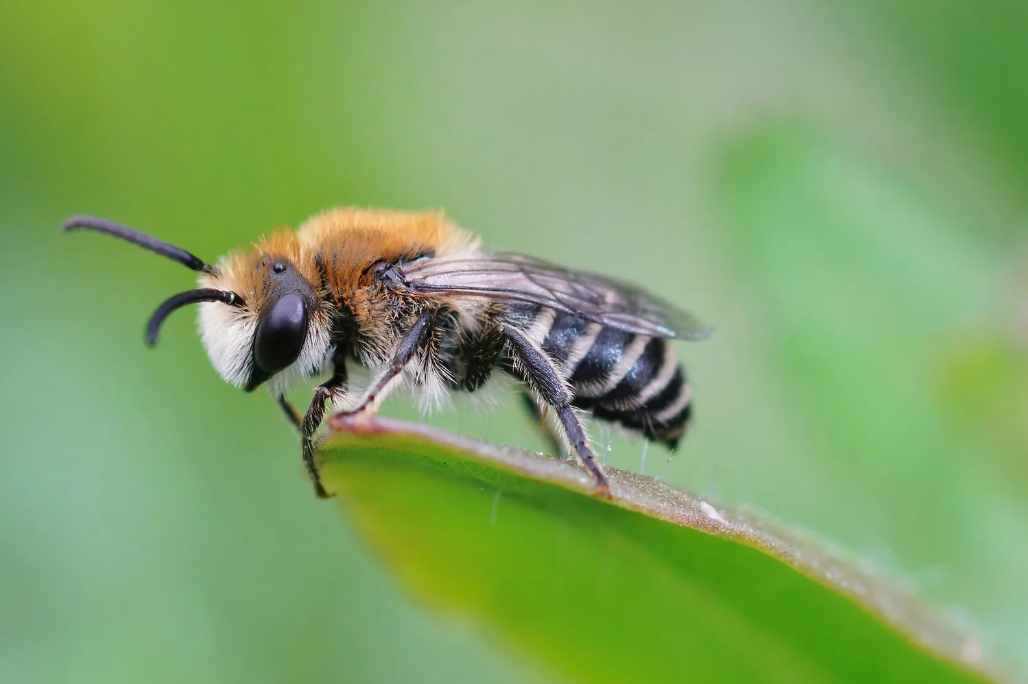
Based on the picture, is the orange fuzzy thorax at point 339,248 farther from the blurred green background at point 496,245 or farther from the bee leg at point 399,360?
the blurred green background at point 496,245

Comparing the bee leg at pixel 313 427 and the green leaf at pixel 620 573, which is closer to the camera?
the green leaf at pixel 620 573

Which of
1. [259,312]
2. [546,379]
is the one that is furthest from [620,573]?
[259,312]

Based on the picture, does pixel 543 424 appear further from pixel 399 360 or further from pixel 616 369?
pixel 399 360

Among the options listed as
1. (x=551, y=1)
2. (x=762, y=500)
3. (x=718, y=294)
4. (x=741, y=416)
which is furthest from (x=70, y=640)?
(x=551, y=1)

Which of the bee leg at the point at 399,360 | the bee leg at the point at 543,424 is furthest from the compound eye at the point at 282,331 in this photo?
the bee leg at the point at 543,424

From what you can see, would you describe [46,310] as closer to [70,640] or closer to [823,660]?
[70,640]

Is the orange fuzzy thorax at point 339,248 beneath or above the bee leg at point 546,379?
above

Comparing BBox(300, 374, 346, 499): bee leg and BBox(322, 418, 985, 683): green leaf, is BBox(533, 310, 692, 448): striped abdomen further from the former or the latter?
BBox(322, 418, 985, 683): green leaf

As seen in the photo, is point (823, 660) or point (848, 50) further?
point (848, 50)
